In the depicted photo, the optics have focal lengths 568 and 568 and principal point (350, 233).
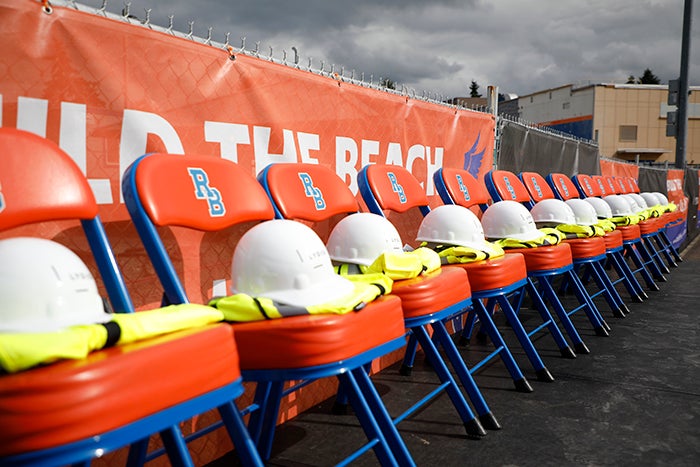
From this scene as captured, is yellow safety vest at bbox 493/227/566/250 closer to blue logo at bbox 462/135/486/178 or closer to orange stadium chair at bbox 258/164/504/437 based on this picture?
orange stadium chair at bbox 258/164/504/437

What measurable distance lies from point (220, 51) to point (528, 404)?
1.99 metres

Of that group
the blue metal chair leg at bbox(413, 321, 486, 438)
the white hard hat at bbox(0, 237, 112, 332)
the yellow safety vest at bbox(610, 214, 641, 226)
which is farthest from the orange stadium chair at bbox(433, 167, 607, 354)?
the white hard hat at bbox(0, 237, 112, 332)

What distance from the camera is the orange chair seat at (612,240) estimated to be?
4.05 metres

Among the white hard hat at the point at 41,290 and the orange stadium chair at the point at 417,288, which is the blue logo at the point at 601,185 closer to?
the orange stadium chair at the point at 417,288

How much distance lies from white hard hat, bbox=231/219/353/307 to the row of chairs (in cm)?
13

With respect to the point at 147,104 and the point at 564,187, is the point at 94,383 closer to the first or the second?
the point at 147,104

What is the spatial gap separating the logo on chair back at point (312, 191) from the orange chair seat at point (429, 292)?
0.51m

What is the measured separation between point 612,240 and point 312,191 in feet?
9.16

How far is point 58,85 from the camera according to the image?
168cm

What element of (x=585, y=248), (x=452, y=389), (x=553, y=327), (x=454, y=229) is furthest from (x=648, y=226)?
(x=452, y=389)

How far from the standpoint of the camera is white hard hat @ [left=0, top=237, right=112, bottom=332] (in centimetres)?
102

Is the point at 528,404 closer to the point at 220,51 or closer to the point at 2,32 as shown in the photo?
the point at 220,51

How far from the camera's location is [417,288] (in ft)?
6.04

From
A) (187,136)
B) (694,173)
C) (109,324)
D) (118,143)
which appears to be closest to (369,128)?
(187,136)
